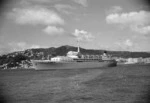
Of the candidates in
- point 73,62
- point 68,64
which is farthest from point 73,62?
point 68,64

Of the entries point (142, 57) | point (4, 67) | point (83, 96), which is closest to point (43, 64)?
point (83, 96)

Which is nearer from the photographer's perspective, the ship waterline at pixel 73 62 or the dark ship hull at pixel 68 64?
the dark ship hull at pixel 68 64

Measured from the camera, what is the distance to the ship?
63.6m

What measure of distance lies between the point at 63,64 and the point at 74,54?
1230 cm

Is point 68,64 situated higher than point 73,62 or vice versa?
point 73,62

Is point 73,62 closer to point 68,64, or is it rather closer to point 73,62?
point 73,62

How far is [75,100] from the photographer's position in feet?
50.3

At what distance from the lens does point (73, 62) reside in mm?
68938

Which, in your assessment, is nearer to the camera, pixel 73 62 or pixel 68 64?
pixel 68 64

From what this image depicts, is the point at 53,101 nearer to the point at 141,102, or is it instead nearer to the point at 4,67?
the point at 141,102

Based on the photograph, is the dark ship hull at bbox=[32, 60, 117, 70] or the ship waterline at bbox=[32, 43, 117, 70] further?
the ship waterline at bbox=[32, 43, 117, 70]

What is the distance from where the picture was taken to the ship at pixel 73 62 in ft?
209

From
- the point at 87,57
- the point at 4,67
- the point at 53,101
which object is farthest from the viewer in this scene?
the point at 4,67

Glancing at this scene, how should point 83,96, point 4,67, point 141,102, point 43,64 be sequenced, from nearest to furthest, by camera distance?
1. point 141,102
2. point 83,96
3. point 43,64
4. point 4,67
